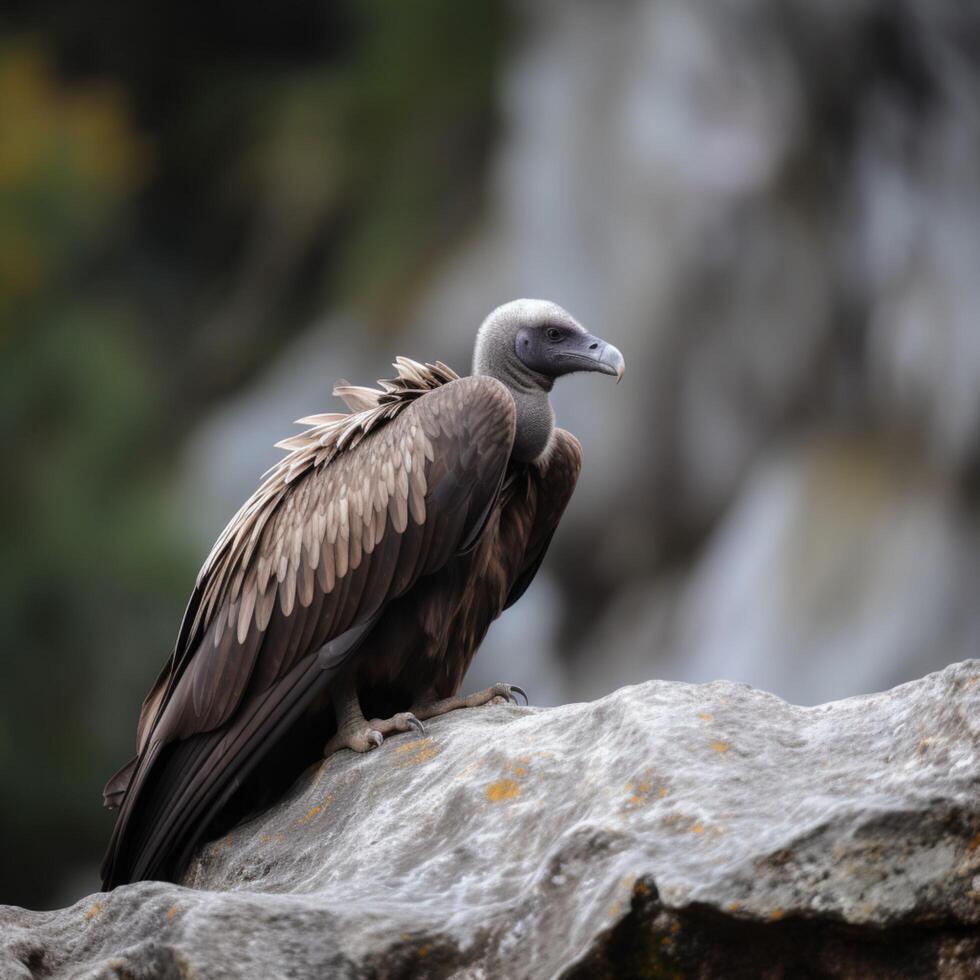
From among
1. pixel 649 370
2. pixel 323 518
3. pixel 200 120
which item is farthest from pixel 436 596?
→ pixel 200 120

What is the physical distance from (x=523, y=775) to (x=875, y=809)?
95cm

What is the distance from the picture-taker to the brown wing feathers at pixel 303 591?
4.16 m

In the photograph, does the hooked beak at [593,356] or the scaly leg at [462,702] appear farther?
the hooked beak at [593,356]

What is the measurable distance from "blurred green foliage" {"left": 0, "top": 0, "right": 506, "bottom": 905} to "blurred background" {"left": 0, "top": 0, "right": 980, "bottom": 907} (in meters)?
0.03

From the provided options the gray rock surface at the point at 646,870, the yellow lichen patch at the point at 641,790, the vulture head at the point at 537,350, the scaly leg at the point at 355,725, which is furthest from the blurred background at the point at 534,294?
the yellow lichen patch at the point at 641,790

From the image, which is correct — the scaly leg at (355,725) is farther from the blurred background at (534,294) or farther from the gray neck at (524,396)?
the blurred background at (534,294)

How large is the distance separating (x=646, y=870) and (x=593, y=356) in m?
2.59

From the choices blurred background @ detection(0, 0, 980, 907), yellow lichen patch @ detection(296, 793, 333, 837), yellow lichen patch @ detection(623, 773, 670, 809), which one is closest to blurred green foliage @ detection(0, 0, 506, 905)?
blurred background @ detection(0, 0, 980, 907)

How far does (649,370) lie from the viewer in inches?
469

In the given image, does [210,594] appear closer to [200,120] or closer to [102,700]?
[102,700]

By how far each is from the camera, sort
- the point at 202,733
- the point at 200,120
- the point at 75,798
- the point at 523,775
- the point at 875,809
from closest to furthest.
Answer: the point at 875,809, the point at 523,775, the point at 202,733, the point at 75,798, the point at 200,120

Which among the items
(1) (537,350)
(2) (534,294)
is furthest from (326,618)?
(2) (534,294)

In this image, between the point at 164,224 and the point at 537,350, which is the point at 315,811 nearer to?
the point at 537,350

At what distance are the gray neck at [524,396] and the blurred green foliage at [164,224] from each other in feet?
24.1
